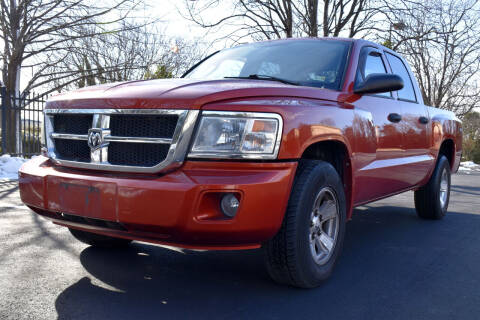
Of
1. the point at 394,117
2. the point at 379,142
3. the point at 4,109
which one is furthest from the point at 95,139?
the point at 4,109

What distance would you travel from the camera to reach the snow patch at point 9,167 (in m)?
8.89

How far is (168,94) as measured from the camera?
2717mm

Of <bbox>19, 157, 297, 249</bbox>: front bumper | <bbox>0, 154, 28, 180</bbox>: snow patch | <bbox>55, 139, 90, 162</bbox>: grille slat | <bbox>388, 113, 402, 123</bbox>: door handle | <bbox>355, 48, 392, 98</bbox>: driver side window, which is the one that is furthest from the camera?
<bbox>0, 154, 28, 180</bbox>: snow patch

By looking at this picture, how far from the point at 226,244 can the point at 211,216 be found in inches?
8.6

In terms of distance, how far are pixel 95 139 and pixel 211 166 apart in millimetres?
749

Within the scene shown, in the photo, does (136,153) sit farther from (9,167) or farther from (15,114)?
(15,114)

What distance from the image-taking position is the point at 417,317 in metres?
2.72

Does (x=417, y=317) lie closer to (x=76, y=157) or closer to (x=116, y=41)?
(x=76, y=157)

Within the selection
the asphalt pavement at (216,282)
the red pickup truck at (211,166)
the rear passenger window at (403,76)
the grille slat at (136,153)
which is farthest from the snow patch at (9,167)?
the rear passenger window at (403,76)

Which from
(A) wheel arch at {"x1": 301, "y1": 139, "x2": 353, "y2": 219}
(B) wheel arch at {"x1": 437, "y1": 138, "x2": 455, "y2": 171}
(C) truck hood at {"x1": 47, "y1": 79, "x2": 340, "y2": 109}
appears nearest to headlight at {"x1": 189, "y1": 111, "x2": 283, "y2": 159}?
(C) truck hood at {"x1": 47, "y1": 79, "x2": 340, "y2": 109}

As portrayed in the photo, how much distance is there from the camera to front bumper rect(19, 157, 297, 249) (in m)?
2.52

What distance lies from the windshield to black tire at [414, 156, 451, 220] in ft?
8.07

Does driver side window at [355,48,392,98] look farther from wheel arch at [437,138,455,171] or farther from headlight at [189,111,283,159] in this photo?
wheel arch at [437,138,455,171]

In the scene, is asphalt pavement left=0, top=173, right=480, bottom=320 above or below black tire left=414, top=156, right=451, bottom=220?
below
